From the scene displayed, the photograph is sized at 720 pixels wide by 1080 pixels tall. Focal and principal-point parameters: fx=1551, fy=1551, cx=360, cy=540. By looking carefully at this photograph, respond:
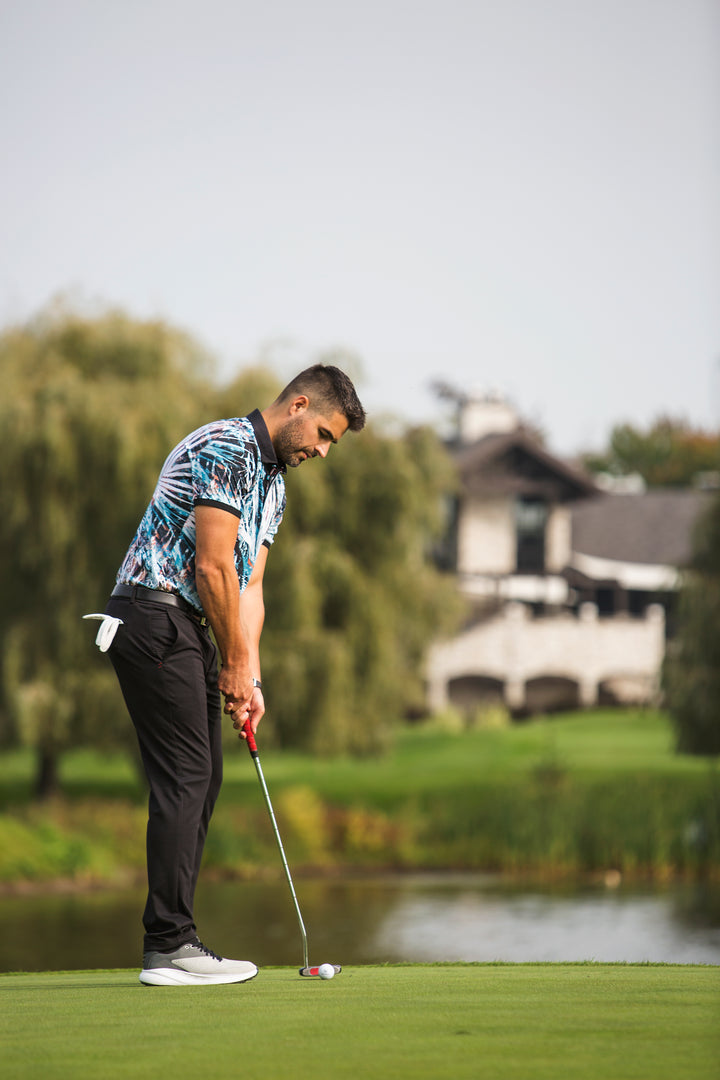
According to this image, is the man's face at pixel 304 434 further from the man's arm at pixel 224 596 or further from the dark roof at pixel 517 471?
the dark roof at pixel 517 471

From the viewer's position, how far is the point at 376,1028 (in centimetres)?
374

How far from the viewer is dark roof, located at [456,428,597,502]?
1590 inches

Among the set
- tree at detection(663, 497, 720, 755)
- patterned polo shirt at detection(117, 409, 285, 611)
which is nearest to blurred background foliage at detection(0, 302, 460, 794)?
tree at detection(663, 497, 720, 755)

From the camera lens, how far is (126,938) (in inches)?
597

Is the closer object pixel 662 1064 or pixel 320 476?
pixel 662 1064

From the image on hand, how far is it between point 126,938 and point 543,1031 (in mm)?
12123

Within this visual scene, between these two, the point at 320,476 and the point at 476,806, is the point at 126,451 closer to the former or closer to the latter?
the point at 320,476

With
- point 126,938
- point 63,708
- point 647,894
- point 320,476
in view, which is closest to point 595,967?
point 126,938

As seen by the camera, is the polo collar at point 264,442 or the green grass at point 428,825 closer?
the polo collar at point 264,442

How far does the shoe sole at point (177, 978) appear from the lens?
4684 mm

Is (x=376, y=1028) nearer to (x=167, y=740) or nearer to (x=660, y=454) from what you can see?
(x=167, y=740)

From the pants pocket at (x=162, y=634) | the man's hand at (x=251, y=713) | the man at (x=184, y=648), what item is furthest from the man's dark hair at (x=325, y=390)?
the man's hand at (x=251, y=713)

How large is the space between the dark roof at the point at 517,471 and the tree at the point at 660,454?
84.5 ft

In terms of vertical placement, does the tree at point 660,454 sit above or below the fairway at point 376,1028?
above
